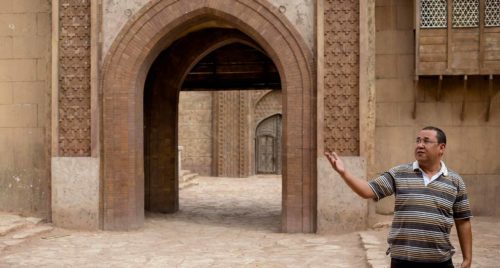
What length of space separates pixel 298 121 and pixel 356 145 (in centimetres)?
83

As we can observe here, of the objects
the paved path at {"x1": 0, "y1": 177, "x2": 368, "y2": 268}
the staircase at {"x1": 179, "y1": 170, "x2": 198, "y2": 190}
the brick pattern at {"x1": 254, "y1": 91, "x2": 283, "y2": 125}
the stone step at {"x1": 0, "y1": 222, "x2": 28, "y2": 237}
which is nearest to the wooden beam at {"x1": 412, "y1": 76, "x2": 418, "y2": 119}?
the paved path at {"x1": 0, "y1": 177, "x2": 368, "y2": 268}

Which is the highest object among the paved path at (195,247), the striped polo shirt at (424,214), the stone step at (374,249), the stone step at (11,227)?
the striped polo shirt at (424,214)

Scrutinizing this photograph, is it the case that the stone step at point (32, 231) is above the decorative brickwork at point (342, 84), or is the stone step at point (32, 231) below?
below

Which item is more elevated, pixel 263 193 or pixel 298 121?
pixel 298 121

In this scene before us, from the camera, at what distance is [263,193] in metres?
14.1

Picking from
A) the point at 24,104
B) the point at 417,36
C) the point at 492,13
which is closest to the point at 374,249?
→ the point at 417,36

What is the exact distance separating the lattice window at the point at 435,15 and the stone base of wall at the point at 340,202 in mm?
2088

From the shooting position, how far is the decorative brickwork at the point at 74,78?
26.0ft

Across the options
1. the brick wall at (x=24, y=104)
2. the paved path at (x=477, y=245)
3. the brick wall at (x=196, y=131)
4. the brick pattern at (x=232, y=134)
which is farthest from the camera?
the brick wall at (x=196, y=131)

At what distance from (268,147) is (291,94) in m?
14.6

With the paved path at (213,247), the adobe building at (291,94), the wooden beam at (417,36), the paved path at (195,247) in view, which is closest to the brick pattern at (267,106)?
the paved path at (195,247)

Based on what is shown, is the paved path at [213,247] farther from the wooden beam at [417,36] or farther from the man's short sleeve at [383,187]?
the man's short sleeve at [383,187]

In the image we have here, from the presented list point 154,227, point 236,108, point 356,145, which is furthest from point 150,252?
point 236,108

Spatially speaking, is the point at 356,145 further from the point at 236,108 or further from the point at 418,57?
the point at 236,108
